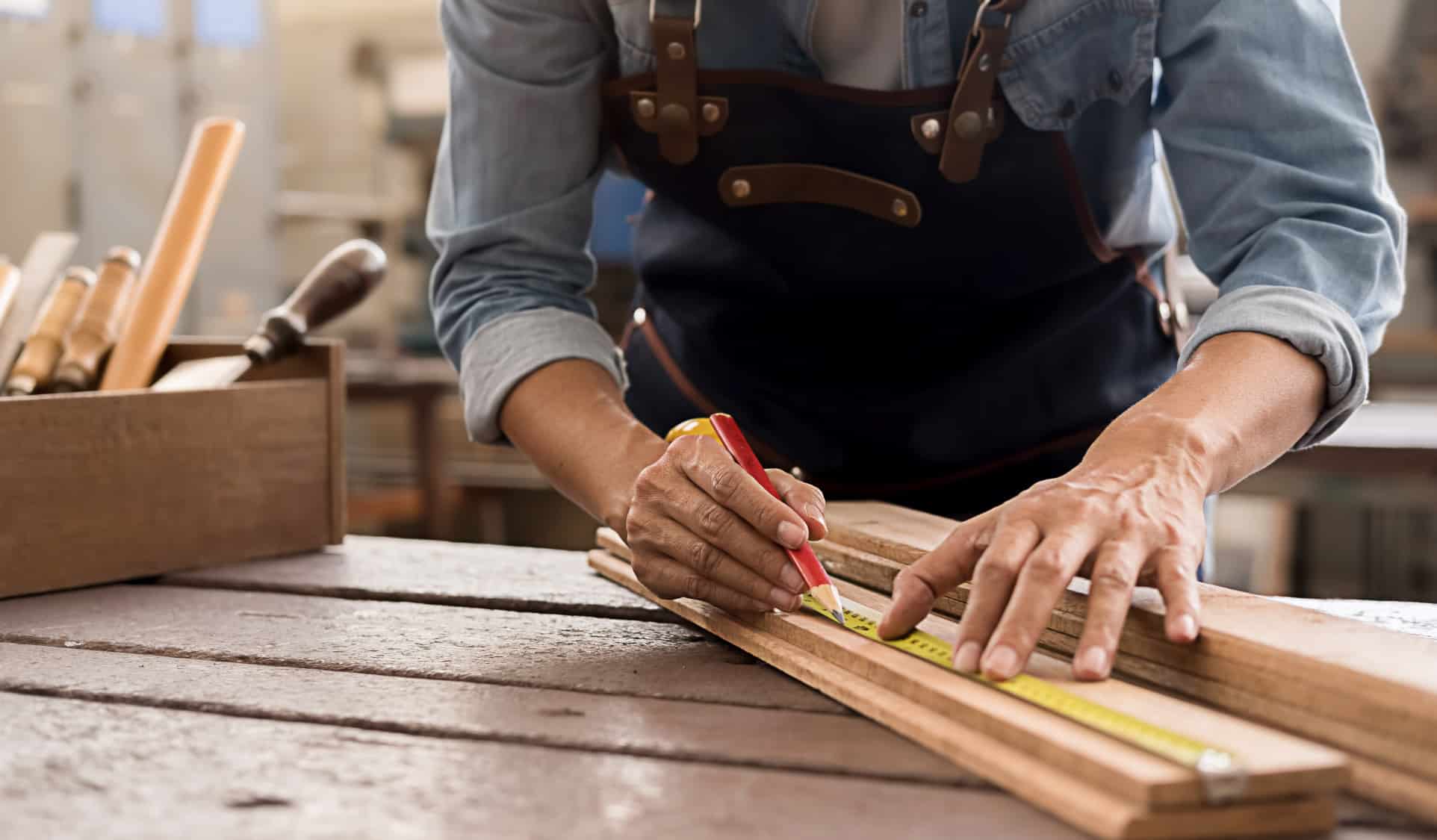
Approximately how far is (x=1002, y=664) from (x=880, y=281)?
0.62 m

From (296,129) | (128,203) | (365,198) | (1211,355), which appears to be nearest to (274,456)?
(1211,355)

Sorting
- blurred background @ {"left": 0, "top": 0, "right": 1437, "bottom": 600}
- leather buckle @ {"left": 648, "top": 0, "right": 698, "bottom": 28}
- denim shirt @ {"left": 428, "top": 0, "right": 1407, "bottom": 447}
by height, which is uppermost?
leather buckle @ {"left": 648, "top": 0, "right": 698, "bottom": 28}

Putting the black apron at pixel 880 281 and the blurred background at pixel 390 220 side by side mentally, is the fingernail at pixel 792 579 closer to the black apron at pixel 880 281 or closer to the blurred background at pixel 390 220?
the black apron at pixel 880 281

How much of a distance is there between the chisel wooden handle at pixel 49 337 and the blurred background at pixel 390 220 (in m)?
2.67

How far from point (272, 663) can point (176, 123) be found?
4.82 metres

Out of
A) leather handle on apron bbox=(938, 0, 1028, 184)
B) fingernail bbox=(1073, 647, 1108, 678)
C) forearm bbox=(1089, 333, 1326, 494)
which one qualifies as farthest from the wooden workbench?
leather handle on apron bbox=(938, 0, 1028, 184)

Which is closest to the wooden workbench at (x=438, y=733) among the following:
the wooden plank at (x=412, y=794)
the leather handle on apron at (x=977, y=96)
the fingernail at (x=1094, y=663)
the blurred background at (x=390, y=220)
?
the wooden plank at (x=412, y=794)

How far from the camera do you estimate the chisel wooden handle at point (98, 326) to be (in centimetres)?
131

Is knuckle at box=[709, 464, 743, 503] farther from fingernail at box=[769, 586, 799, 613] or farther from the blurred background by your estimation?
the blurred background

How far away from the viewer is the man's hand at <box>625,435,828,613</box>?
0.92 m

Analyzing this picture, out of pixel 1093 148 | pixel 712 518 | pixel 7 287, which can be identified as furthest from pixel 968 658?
pixel 7 287

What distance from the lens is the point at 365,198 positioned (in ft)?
21.1

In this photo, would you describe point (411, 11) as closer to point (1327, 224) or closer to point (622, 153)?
point (622, 153)

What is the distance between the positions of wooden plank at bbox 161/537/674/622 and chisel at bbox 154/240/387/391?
20cm
